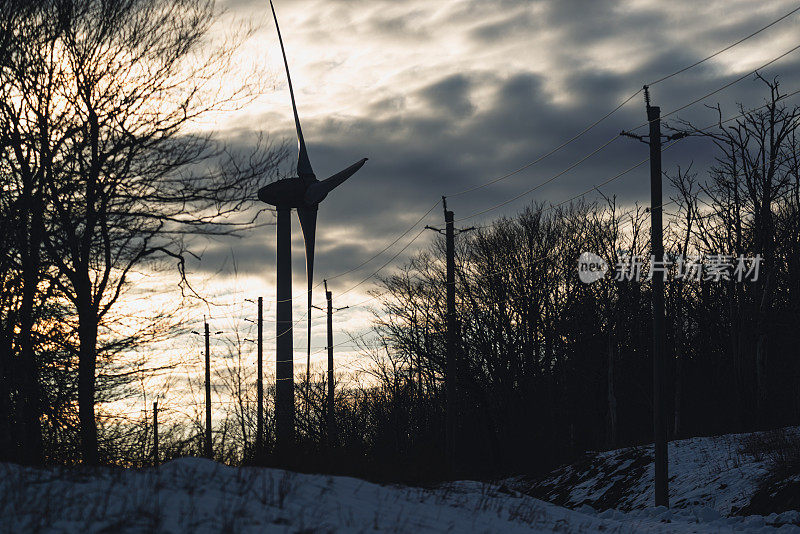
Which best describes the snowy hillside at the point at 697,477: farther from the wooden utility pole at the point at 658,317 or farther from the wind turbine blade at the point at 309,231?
the wind turbine blade at the point at 309,231

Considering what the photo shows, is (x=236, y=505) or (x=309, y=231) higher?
(x=309, y=231)

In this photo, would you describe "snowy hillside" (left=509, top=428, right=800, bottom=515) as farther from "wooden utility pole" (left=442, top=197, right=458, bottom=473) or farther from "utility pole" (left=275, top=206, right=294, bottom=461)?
"utility pole" (left=275, top=206, right=294, bottom=461)

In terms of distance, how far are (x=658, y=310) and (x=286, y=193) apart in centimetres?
1300

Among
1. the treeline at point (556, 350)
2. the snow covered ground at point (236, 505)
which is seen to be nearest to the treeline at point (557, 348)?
the treeline at point (556, 350)

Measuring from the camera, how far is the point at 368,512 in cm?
1011

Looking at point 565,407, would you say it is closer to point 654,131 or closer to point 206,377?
point 206,377

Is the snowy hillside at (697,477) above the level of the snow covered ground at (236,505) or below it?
below

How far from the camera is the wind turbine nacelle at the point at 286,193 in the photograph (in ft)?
89.9

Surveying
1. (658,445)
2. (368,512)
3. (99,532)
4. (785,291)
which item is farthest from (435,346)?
(99,532)

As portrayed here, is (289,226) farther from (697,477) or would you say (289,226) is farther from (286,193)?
(697,477)

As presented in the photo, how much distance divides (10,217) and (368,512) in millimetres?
9179

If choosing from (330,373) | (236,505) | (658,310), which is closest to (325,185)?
(330,373)

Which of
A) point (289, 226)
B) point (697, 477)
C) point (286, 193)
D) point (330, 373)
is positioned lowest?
point (697, 477)

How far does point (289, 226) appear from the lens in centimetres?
2588
